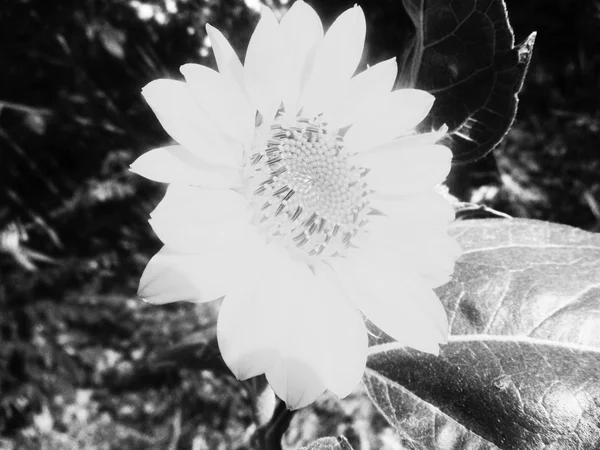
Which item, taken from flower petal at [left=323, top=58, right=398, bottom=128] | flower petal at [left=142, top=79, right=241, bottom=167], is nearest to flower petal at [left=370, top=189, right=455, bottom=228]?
flower petal at [left=323, top=58, right=398, bottom=128]

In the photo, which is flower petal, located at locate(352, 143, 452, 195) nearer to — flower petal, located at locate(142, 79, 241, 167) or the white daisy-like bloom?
the white daisy-like bloom

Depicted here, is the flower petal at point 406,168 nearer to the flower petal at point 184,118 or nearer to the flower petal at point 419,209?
the flower petal at point 419,209

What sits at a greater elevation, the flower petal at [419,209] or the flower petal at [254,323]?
the flower petal at [254,323]

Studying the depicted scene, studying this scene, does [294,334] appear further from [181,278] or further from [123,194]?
[123,194]

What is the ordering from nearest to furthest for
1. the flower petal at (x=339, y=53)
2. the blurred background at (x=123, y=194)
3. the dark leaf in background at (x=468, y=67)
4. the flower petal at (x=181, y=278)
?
the flower petal at (x=181, y=278) → the flower petal at (x=339, y=53) → the dark leaf in background at (x=468, y=67) → the blurred background at (x=123, y=194)

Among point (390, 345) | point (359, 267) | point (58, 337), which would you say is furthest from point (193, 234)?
point (58, 337)

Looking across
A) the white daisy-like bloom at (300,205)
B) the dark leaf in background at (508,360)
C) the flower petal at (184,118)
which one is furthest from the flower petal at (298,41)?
the dark leaf in background at (508,360)

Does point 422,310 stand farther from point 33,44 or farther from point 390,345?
point 33,44
